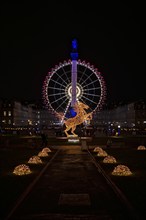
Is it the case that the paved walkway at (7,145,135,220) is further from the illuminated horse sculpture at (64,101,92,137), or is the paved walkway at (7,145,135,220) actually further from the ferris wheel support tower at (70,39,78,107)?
the ferris wheel support tower at (70,39,78,107)

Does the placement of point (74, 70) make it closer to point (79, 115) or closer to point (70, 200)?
point (79, 115)

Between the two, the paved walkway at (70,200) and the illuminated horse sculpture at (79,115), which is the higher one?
the illuminated horse sculpture at (79,115)

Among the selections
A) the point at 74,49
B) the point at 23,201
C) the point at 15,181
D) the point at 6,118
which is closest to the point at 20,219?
the point at 23,201

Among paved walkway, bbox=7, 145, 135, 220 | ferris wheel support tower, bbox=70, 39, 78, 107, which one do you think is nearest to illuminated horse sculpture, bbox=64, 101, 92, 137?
ferris wheel support tower, bbox=70, 39, 78, 107

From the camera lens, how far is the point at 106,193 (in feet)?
51.5

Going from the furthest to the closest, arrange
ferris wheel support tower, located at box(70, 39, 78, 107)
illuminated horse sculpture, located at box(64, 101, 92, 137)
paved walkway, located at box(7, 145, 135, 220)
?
ferris wheel support tower, located at box(70, 39, 78, 107), illuminated horse sculpture, located at box(64, 101, 92, 137), paved walkway, located at box(7, 145, 135, 220)

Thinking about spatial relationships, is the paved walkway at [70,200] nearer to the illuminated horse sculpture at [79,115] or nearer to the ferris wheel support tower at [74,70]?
the illuminated horse sculpture at [79,115]

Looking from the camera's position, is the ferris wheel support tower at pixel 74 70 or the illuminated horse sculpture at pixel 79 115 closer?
the illuminated horse sculpture at pixel 79 115

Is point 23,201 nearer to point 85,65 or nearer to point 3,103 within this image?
point 85,65

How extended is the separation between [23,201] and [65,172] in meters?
8.31

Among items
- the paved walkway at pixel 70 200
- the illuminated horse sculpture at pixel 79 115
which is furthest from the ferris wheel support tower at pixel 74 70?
the paved walkway at pixel 70 200

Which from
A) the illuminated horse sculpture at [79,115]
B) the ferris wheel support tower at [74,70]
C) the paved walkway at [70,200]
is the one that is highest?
the ferris wheel support tower at [74,70]

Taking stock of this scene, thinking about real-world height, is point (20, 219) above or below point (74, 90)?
below

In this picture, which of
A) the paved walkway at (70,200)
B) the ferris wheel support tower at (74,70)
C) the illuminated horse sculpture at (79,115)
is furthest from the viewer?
the ferris wheel support tower at (74,70)
